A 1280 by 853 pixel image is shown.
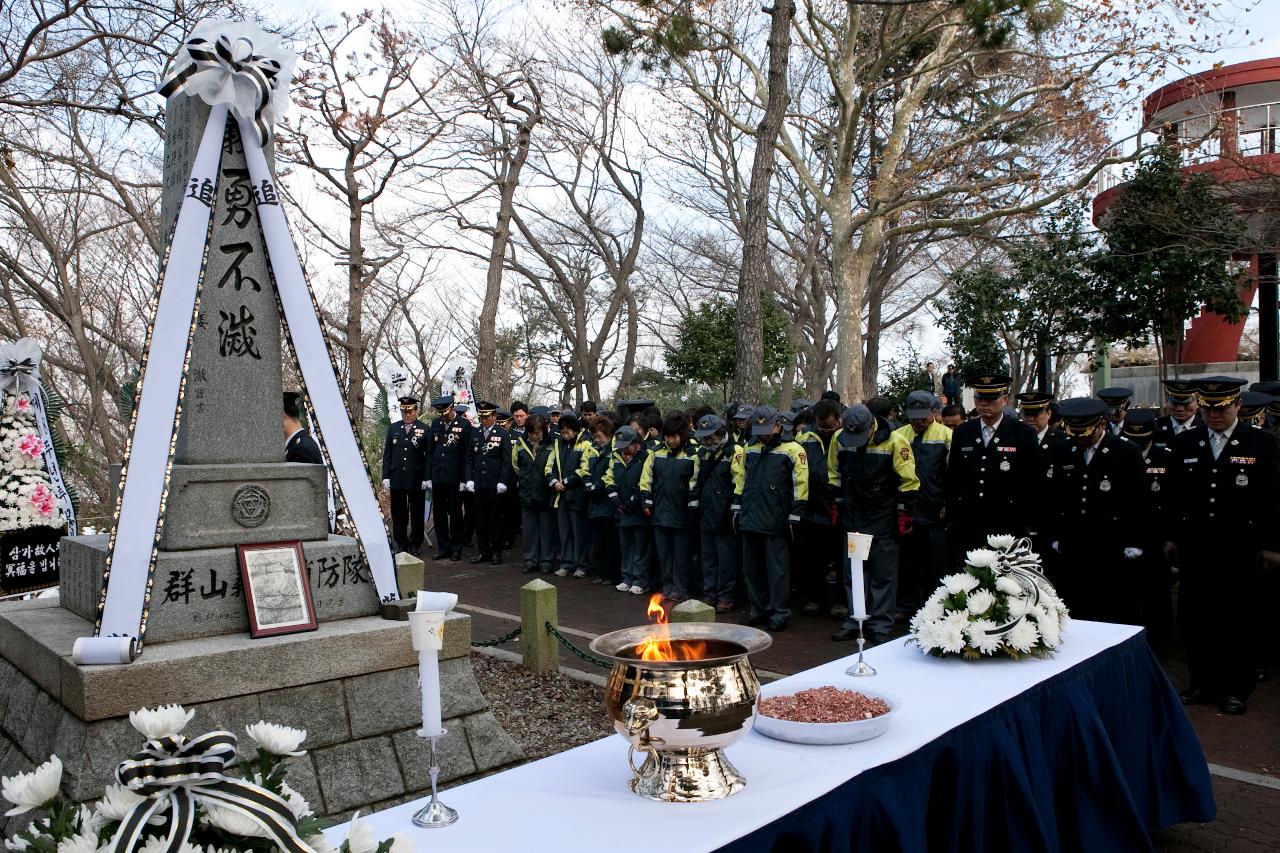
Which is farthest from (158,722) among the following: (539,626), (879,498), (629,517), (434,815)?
(629,517)

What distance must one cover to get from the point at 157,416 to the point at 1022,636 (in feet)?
13.6

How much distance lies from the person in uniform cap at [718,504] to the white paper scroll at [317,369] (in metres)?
4.54

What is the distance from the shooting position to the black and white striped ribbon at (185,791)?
170 cm

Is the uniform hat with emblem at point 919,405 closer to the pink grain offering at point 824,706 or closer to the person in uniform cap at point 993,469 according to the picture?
the person in uniform cap at point 993,469

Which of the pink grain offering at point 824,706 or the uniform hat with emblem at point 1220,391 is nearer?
the pink grain offering at point 824,706

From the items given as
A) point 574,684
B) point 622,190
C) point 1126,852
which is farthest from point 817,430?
point 622,190

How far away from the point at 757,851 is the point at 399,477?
12.2 metres

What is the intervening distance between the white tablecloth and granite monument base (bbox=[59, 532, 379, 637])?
2.51 metres

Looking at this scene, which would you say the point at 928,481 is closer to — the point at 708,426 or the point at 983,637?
the point at 708,426

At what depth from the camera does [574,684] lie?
700 centimetres

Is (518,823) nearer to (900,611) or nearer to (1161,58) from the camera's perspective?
(900,611)

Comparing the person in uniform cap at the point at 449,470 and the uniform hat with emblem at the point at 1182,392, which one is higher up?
the uniform hat with emblem at the point at 1182,392

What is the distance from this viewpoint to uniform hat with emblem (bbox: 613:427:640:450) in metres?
10.8

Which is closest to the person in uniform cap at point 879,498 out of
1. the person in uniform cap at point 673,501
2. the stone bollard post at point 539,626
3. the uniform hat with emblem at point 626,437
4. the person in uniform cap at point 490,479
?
the person in uniform cap at point 673,501
